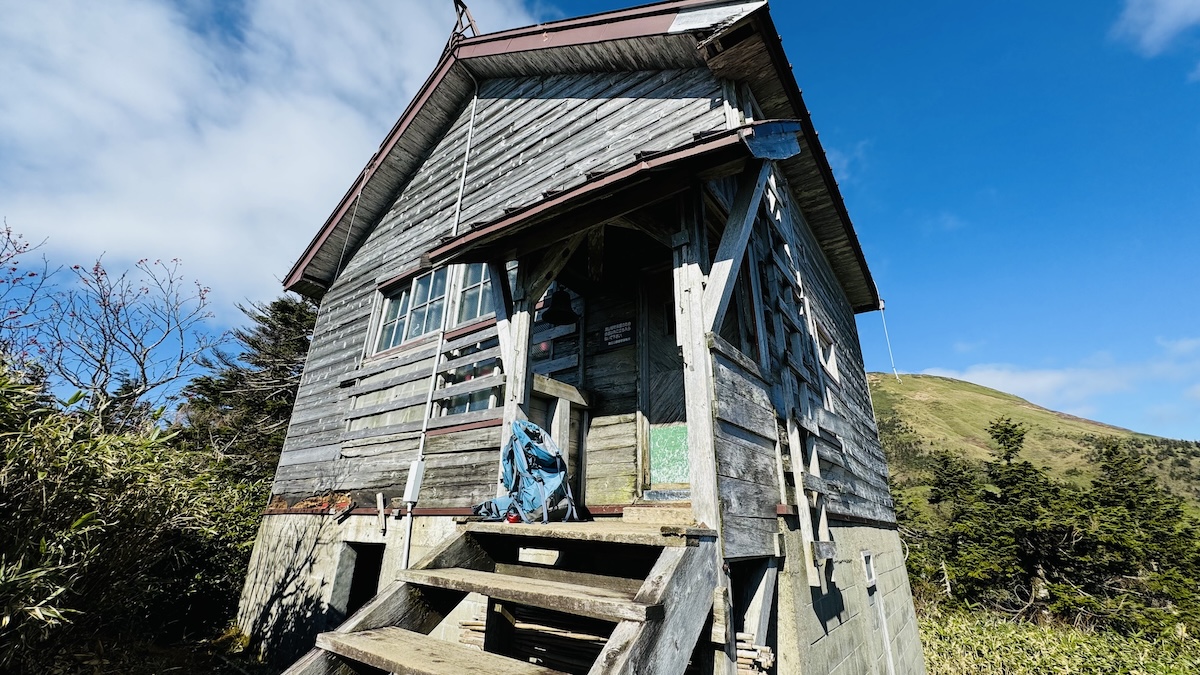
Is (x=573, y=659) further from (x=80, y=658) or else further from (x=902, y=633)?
(x=902, y=633)

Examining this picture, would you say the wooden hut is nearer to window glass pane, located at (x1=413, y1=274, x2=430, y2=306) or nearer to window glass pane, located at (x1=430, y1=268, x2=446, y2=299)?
window glass pane, located at (x1=430, y1=268, x2=446, y2=299)

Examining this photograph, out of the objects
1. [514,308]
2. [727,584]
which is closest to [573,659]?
[727,584]

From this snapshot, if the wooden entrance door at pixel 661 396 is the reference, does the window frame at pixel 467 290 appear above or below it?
above

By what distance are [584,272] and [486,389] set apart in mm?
1862

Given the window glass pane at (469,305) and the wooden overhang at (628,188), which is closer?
the wooden overhang at (628,188)

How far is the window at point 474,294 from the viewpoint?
22.7 ft

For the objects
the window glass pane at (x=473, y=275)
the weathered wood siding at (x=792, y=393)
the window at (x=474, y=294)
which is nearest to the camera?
the weathered wood siding at (x=792, y=393)

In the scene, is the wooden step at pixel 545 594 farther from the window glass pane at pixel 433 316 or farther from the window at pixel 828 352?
the window at pixel 828 352

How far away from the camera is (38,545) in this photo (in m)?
3.51

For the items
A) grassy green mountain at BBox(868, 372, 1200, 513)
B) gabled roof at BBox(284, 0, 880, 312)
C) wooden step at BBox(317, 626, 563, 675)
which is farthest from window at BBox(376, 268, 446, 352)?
grassy green mountain at BBox(868, 372, 1200, 513)

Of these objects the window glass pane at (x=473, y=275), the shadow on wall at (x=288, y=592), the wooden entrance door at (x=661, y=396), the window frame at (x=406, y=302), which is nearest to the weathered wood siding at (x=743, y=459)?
the wooden entrance door at (x=661, y=396)

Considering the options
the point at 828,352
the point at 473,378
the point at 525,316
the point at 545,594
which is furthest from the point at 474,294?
the point at 828,352

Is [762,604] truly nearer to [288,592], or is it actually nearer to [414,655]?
[414,655]

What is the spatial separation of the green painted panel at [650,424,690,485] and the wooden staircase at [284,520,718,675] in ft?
4.50
